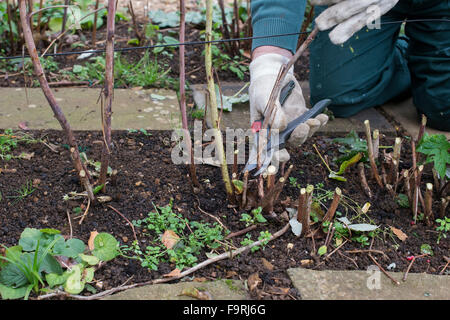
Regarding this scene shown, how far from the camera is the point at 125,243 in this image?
151 centimetres

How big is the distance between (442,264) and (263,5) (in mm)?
1374

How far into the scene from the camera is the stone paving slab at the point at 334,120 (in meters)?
2.36

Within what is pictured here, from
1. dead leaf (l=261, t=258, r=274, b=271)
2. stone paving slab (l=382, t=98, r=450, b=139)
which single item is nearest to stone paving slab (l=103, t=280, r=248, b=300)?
dead leaf (l=261, t=258, r=274, b=271)

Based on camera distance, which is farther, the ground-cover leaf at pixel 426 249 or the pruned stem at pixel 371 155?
the pruned stem at pixel 371 155

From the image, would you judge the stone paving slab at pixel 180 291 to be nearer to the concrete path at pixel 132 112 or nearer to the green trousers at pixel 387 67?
the concrete path at pixel 132 112

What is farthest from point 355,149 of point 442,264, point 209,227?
point 209,227

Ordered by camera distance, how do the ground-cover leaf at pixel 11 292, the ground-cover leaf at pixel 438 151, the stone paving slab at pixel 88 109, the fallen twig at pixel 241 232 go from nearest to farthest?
the ground-cover leaf at pixel 11 292 → the fallen twig at pixel 241 232 → the ground-cover leaf at pixel 438 151 → the stone paving slab at pixel 88 109

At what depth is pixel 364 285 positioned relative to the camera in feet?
4.56

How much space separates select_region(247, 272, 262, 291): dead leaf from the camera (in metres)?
1.33

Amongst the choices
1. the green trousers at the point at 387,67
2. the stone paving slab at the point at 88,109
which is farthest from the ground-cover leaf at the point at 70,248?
the green trousers at the point at 387,67

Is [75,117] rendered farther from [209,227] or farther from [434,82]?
[434,82]

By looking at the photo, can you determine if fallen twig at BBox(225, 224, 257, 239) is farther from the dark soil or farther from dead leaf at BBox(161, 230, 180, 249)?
dead leaf at BBox(161, 230, 180, 249)

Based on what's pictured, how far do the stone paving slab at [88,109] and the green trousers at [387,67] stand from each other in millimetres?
813

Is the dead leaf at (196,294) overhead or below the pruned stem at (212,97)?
below
